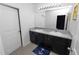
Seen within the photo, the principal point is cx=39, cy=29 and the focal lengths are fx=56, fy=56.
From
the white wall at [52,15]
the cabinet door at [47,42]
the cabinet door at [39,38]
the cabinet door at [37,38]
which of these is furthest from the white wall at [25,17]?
the cabinet door at [47,42]

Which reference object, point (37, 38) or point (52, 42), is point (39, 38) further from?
point (52, 42)

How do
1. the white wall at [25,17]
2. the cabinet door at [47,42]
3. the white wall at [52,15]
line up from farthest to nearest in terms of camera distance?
the white wall at [25,17], the cabinet door at [47,42], the white wall at [52,15]

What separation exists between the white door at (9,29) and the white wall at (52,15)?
136 centimetres

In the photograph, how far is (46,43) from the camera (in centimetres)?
242

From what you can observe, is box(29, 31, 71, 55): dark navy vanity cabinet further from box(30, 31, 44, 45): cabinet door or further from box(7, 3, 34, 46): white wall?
box(7, 3, 34, 46): white wall

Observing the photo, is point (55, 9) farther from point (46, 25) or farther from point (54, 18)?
point (46, 25)

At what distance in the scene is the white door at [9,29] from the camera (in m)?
1.77

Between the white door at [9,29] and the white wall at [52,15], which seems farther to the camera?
the white wall at [52,15]

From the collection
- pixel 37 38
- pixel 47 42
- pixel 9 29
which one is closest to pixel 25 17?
pixel 9 29

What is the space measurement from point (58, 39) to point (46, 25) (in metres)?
1.03

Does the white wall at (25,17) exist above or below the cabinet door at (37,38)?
above

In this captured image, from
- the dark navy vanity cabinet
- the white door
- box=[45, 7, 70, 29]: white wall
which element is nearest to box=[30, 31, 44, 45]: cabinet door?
the dark navy vanity cabinet

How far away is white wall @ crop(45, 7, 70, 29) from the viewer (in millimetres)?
2174

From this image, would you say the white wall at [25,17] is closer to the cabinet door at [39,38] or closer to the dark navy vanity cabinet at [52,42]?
the dark navy vanity cabinet at [52,42]
